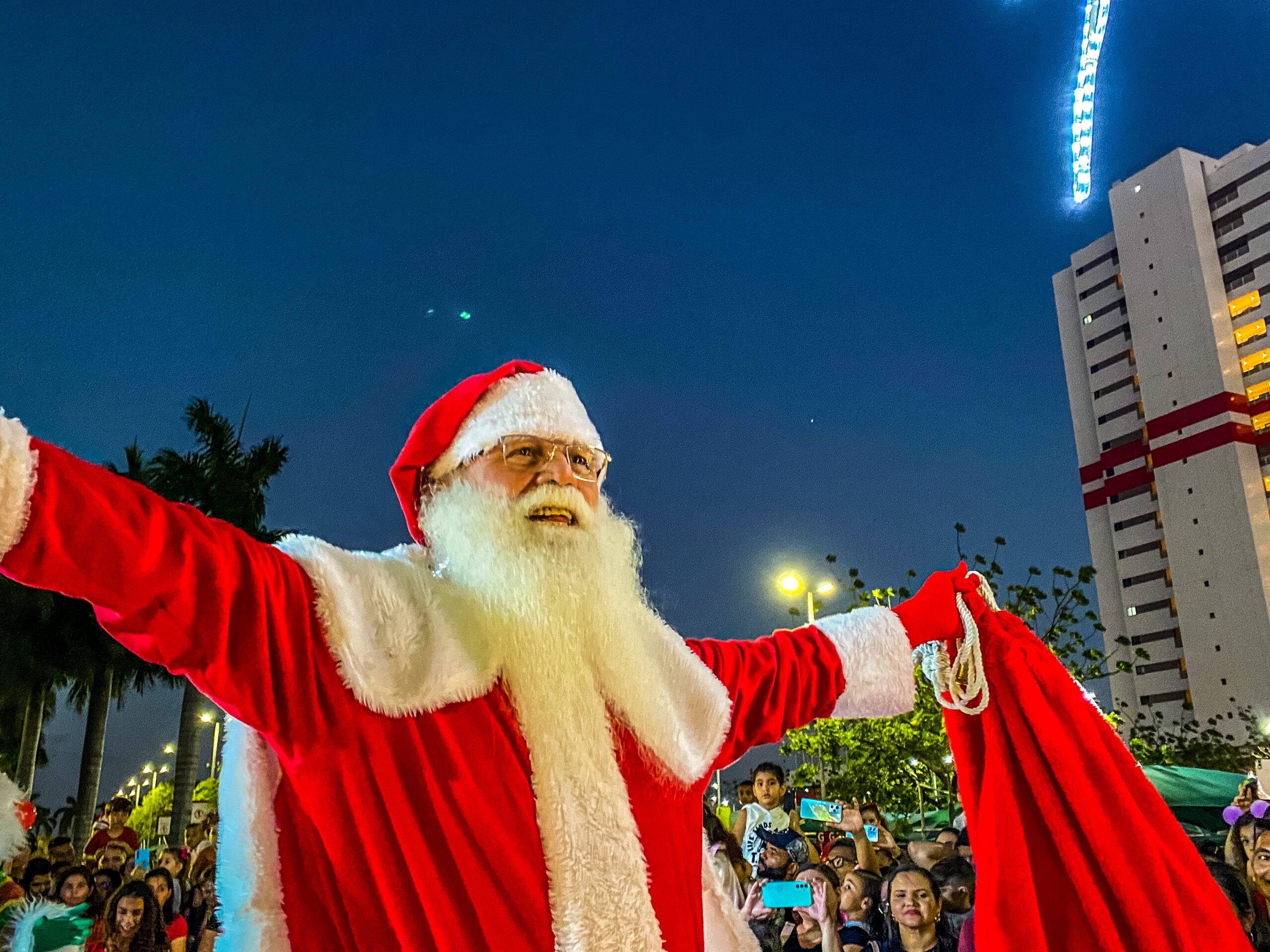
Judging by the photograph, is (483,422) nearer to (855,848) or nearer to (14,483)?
(14,483)

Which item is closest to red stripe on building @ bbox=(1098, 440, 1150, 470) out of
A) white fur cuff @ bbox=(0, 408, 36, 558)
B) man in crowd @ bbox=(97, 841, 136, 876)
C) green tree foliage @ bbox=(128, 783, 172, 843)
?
green tree foliage @ bbox=(128, 783, 172, 843)

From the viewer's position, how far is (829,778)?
16.6 metres

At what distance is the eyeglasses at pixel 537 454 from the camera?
246 centimetres

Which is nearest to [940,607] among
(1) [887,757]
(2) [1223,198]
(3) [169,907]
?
(3) [169,907]

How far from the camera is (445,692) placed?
6.61ft

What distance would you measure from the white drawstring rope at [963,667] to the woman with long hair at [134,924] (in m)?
5.69

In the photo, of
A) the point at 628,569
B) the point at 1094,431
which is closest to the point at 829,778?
the point at 628,569

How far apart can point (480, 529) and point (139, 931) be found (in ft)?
18.3

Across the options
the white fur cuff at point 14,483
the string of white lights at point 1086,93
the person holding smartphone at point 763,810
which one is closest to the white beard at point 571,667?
the white fur cuff at point 14,483

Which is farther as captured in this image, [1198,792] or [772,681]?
[1198,792]

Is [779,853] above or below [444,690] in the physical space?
below

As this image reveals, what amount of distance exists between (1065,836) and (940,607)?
2.19 feet

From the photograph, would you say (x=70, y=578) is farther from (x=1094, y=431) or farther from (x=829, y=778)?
(x=1094, y=431)

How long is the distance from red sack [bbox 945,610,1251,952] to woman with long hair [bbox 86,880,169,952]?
5697 mm
